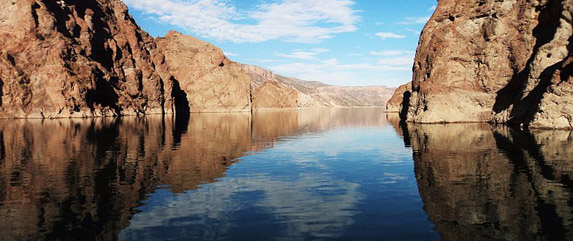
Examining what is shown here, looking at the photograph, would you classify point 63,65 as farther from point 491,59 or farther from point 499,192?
point 499,192

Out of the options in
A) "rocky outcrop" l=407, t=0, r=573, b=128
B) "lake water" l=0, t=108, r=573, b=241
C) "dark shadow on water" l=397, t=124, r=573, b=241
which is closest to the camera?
"dark shadow on water" l=397, t=124, r=573, b=241

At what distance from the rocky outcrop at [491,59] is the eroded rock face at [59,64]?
97042mm

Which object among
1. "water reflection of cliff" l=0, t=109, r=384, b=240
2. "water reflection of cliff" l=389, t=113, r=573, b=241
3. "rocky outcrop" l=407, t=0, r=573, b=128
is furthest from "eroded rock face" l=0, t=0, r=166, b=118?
"water reflection of cliff" l=389, t=113, r=573, b=241

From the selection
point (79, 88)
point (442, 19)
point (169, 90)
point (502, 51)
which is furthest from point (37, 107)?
point (502, 51)

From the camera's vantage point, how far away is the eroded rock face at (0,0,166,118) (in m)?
108

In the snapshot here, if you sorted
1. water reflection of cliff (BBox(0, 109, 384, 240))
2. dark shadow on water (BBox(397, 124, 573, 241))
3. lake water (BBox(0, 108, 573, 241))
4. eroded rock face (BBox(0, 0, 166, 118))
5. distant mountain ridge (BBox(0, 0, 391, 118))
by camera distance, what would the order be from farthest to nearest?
distant mountain ridge (BBox(0, 0, 391, 118))
eroded rock face (BBox(0, 0, 166, 118))
water reflection of cliff (BBox(0, 109, 384, 240))
lake water (BBox(0, 108, 573, 241))
dark shadow on water (BBox(397, 124, 573, 241))

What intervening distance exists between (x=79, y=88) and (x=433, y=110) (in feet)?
326

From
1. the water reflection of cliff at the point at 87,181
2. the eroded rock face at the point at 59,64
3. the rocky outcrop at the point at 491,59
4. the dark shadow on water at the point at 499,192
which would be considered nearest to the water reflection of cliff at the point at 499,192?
the dark shadow on water at the point at 499,192

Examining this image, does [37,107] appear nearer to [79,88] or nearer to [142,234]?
[79,88]

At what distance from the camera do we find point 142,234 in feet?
36.4

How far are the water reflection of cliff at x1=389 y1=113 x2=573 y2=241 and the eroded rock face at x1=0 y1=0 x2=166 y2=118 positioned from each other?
113419mm

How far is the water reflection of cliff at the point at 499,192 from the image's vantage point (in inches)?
433

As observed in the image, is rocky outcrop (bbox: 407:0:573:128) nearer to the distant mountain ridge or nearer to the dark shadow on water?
the dark shadow on water

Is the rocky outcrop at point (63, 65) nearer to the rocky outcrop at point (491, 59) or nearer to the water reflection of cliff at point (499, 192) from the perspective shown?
the rocky outcrop at point (491, 59)
